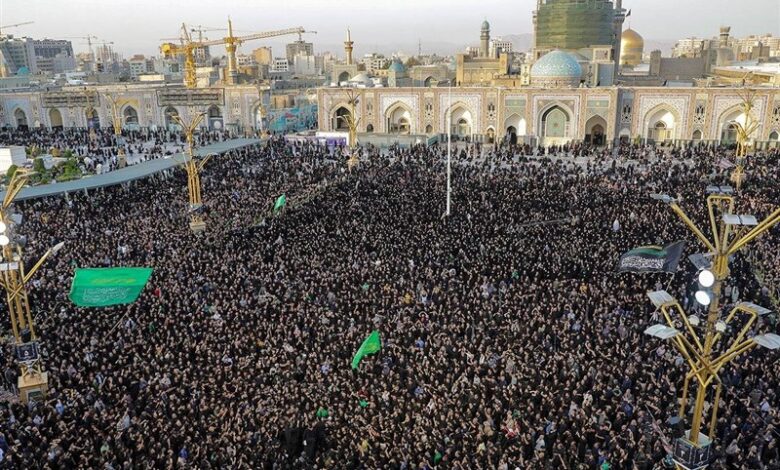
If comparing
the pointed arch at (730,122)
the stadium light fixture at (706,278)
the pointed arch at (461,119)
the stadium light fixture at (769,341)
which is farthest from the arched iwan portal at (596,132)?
the stadium light fixture at (769,341)

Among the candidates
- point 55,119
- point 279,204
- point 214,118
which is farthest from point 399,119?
point 55,119

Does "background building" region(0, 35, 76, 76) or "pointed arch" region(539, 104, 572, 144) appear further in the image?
"background building" region(0, 35, 76, 76)

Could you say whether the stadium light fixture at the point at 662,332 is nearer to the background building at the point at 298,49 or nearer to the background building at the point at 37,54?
the background building at the point at 37,54

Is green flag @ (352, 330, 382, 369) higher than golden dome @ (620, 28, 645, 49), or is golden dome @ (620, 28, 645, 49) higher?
golden dome @ (620, 28, 645, 49)

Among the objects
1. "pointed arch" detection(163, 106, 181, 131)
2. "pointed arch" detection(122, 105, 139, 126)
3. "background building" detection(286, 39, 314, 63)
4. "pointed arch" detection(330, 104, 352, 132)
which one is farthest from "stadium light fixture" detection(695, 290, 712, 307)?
"background building" detection(286, 39, 314, 63)

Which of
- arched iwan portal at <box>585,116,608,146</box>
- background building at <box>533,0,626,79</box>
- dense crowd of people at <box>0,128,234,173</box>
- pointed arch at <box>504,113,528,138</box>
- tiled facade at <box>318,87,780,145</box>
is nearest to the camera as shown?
dense crowd of people at <box>0,128,234,173</box>

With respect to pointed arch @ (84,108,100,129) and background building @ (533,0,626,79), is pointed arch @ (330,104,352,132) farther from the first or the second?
pointed arch @ (84,108,100,129)
